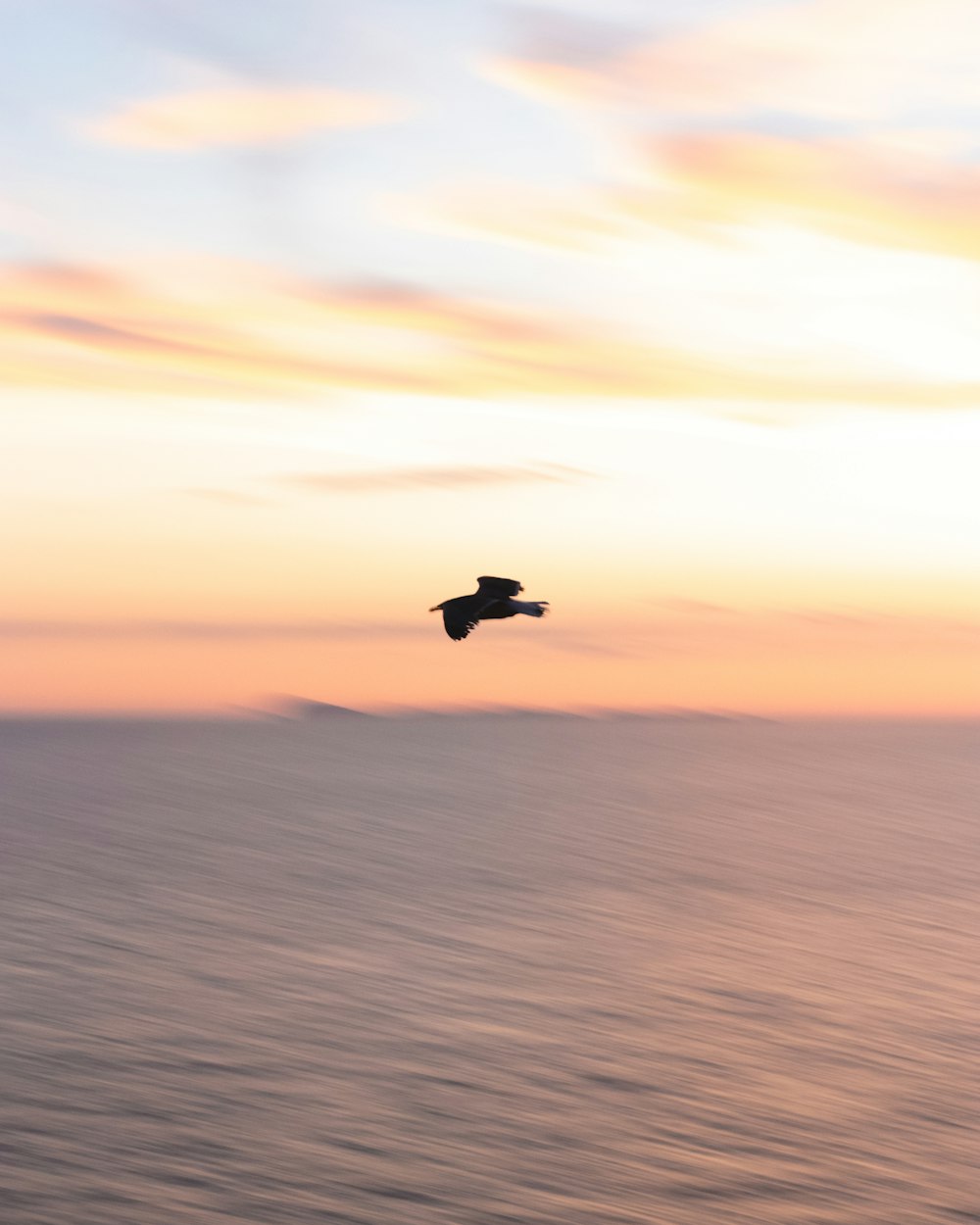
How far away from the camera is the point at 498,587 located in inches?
1005

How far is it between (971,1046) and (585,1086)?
A: 22.3 meters

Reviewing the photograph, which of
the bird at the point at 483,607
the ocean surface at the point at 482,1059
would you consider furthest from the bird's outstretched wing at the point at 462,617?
the ocean surface at the point at 482,1059

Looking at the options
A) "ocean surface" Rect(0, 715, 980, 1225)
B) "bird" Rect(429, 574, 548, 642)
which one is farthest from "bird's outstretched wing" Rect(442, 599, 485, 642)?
"ocean surface" Rect(0, 715, 980, 1225)

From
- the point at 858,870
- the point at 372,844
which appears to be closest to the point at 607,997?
the point at 858,870

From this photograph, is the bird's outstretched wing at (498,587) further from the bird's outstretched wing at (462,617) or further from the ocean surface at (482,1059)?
the ocean surface at (482,1059)

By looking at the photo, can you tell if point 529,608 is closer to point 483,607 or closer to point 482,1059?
point 483,607

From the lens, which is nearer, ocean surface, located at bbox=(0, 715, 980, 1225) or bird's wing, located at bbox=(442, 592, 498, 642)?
bird's wing, located at bbox=(442, 592, 498, 642)

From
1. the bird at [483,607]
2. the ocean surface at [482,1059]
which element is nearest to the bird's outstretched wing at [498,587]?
the bird at [483,607]

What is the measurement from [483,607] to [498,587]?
733 mm

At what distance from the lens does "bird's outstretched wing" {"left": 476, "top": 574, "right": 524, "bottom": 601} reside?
82.8 feet

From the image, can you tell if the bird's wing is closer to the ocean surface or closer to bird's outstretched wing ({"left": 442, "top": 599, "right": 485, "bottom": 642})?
bird's outstretched wing ({"left": 442, "top": 599, "right": 485, "bottom": 642})

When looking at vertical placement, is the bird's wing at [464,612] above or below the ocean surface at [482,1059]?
above

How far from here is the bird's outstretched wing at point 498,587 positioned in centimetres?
2525

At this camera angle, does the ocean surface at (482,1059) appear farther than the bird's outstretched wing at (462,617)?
Yes
